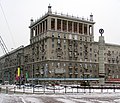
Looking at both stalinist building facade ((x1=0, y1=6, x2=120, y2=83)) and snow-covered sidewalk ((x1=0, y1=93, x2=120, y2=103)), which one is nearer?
snow-covered sidewalk ((x1=0, y1=93, x2=120, y2=103))

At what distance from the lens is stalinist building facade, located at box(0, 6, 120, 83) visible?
98.1m

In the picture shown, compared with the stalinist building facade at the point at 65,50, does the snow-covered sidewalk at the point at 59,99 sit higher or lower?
lower

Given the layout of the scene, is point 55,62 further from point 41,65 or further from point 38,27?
point 38,27

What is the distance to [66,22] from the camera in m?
106

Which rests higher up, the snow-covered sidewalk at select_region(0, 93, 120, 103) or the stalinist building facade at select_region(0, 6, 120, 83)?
the stalinist building facade at select_region(0, 6, 120, 83)

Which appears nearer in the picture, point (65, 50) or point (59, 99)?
point (59, 99)

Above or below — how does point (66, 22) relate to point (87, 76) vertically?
above

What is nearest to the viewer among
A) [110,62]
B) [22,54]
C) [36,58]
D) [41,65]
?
[41,65]

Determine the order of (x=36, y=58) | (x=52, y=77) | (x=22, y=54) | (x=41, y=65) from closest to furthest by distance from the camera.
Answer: (x=52, y=77)
(x=41, y=65)
(x=36, y=58)
(x=22, y=54)

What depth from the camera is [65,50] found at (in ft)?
335

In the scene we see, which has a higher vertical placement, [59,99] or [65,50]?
[65,50]

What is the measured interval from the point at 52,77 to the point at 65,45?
15.8 meters

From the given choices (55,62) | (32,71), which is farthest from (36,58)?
(55,62)

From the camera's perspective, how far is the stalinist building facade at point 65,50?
98125mm
